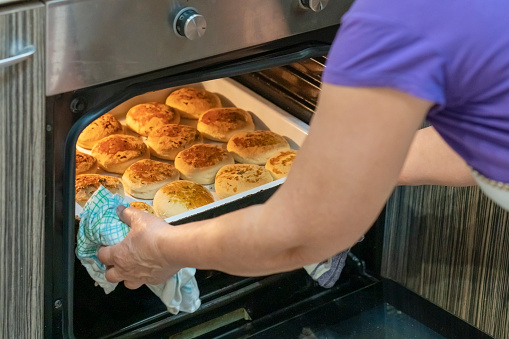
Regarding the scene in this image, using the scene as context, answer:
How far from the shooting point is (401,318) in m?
1.65

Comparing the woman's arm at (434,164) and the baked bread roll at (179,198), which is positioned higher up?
the woman's arm at (434,164)

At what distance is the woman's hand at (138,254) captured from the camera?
1.08 m

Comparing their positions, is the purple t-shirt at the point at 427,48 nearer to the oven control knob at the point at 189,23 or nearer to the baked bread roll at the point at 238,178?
the oven control knob at the point at 189,23

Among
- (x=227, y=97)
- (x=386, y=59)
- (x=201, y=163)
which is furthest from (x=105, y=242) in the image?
(x=227, y=97)

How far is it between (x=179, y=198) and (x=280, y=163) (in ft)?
0.88

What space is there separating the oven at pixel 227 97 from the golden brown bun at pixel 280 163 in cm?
8

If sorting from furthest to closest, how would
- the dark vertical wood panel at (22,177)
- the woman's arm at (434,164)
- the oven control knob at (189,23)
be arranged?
1. the woman's arm at (434,164)
2. the oven control knob at (189,23)
3. the dark vertical wood panel at (22,177)

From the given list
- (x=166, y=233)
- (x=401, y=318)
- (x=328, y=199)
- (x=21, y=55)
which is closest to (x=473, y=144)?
(x=328, y=199)

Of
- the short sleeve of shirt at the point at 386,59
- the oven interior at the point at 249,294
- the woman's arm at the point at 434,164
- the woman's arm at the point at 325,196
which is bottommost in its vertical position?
the oven interior at the point at 249,294

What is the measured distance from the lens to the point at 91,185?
5.22 ft

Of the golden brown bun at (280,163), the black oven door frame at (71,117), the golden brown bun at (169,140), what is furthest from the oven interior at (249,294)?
the golden brown bun at (169,140)

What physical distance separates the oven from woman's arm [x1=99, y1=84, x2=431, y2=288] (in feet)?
0.88

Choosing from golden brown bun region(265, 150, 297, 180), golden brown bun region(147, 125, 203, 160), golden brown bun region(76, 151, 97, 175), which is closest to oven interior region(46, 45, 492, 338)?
golden brown bun region(265, 150, 297, 180)

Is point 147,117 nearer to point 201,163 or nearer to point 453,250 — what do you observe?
point 201,163
